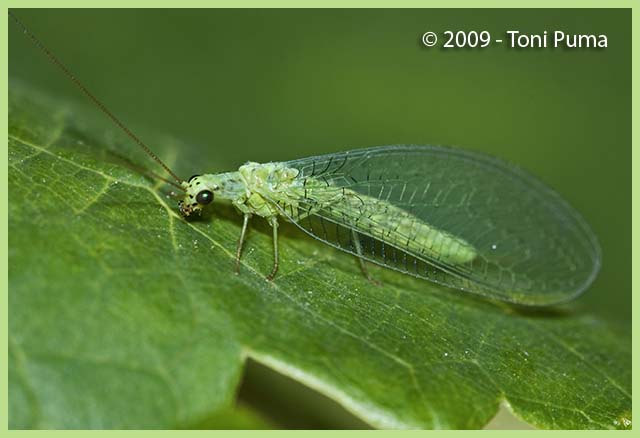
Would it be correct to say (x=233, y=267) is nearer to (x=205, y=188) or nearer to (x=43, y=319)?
(x=205, y=188)

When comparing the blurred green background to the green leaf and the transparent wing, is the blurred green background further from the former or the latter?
the green leaf

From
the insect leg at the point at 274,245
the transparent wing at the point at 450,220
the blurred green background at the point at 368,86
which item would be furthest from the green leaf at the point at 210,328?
the blurred green background at the point at 368,86

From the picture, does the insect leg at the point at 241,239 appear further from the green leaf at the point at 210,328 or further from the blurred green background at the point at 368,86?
the blurred green background at the point at 368,86

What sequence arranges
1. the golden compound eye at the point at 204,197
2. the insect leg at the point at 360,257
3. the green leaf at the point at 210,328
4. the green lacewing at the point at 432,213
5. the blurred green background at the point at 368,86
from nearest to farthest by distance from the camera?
the green leaf at the point at 210,328 < the golden compound eye at the point at 204,197 < the insect leg at the point at 360,257 < the green lacewing at the point at 432,213 < the blurred green background at the point at 368,86

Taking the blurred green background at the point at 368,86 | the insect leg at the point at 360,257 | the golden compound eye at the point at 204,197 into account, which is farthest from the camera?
the blurred green background at the point at 368,86

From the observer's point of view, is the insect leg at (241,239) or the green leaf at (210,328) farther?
the insect leg at (241,239)

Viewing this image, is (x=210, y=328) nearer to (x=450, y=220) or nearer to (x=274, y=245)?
(x=274, y=245)
